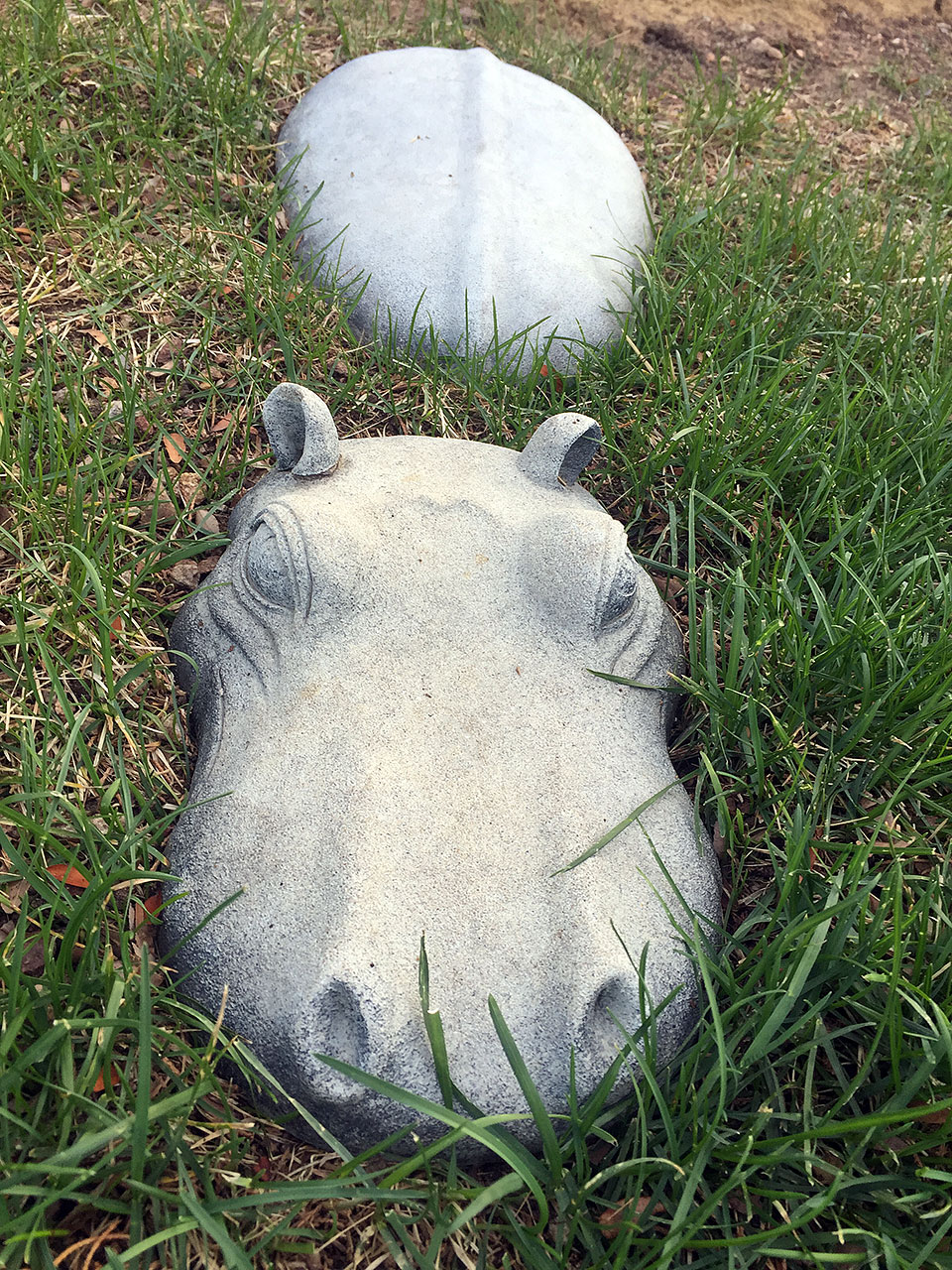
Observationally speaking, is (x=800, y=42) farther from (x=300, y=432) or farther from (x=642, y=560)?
(x=300, y=432)

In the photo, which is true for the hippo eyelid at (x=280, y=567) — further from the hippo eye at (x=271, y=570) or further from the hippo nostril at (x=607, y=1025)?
the hippo nostril at (x=607, y=1025)

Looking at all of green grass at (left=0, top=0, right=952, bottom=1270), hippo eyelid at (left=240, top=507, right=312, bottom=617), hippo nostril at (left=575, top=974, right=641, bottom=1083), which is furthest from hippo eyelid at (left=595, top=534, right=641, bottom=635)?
hippo nostril at (left=575, top=974, right=641, bottom=1083)

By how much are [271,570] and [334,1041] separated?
875mm

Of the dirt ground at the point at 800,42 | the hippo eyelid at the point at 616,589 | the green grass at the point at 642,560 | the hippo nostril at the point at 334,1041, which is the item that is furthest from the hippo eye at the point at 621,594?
the dirt ground at the point at 800,42

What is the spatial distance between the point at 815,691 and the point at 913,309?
1899 millimetres

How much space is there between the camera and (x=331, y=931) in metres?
1.52

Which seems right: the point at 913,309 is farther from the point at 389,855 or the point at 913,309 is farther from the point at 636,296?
the point at 389,855

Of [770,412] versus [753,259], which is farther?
[753,259]

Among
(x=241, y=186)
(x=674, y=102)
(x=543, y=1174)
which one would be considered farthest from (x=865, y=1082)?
(x=674, y=102)

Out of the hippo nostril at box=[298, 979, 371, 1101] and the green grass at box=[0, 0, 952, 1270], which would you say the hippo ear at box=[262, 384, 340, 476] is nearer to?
the green grass at box=[0, 0, 952, 1270]

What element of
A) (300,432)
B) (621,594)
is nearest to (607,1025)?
(621,594)

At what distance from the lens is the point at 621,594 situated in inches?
78.9

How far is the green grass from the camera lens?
1.53 metres

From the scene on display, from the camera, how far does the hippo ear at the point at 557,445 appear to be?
2271 millimetres
